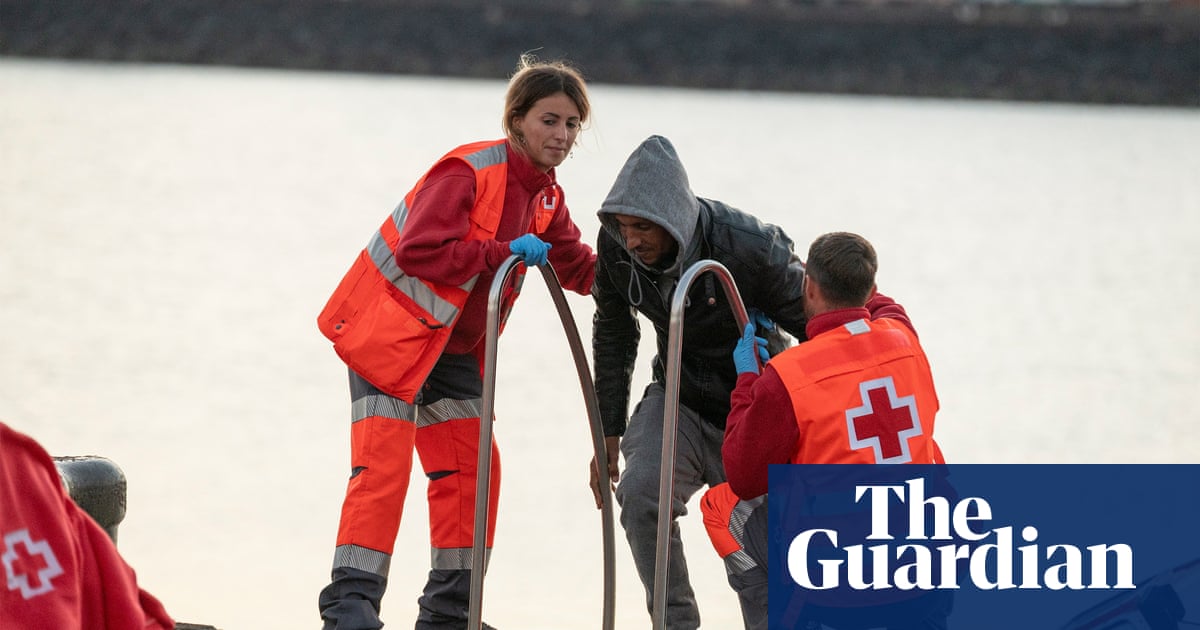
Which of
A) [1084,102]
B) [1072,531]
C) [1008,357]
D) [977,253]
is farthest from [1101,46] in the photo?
[1072,531]

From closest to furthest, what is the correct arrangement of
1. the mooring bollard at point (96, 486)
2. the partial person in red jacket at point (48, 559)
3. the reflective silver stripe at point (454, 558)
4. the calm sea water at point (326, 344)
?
the partial person in red jacket at point (48, 559) < the mooring bollard at point (96, 486) < the reflective silver stripe at point (454, 558) < the calm sea water at point (326, 344)

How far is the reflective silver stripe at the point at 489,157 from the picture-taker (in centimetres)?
394

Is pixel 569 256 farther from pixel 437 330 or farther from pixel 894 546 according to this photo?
pixel 894 546

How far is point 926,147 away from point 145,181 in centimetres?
1613

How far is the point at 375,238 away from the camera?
4.03 metres

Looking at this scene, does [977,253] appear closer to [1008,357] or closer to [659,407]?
[1008,357]

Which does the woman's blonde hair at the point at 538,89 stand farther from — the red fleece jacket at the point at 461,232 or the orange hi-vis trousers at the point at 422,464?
the orange hi-vis trousers at the point at 422,464

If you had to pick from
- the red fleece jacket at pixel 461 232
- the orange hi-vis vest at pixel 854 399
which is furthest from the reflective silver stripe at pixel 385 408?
the orange hi-vis vest at pixel 854 399

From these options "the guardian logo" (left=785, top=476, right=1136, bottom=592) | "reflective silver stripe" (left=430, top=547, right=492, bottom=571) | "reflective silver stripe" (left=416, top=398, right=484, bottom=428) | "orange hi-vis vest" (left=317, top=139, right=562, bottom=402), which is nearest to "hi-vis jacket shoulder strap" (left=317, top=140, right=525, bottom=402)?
"orange hi-vis vest" (left=317, top=139, right=562, bottom=402)

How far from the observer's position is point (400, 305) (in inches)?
155

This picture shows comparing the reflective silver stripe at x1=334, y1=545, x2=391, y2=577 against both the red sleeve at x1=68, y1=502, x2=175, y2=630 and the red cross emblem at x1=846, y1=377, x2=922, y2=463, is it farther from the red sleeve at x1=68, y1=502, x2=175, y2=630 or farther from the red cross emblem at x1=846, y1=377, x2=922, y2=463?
the red sleeve at x1=68, y1=502, x2=175, y2=630

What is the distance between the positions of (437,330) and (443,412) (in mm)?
276

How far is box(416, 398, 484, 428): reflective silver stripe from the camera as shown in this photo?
4.11m

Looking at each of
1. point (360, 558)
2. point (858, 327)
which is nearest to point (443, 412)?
point (360, 558)
